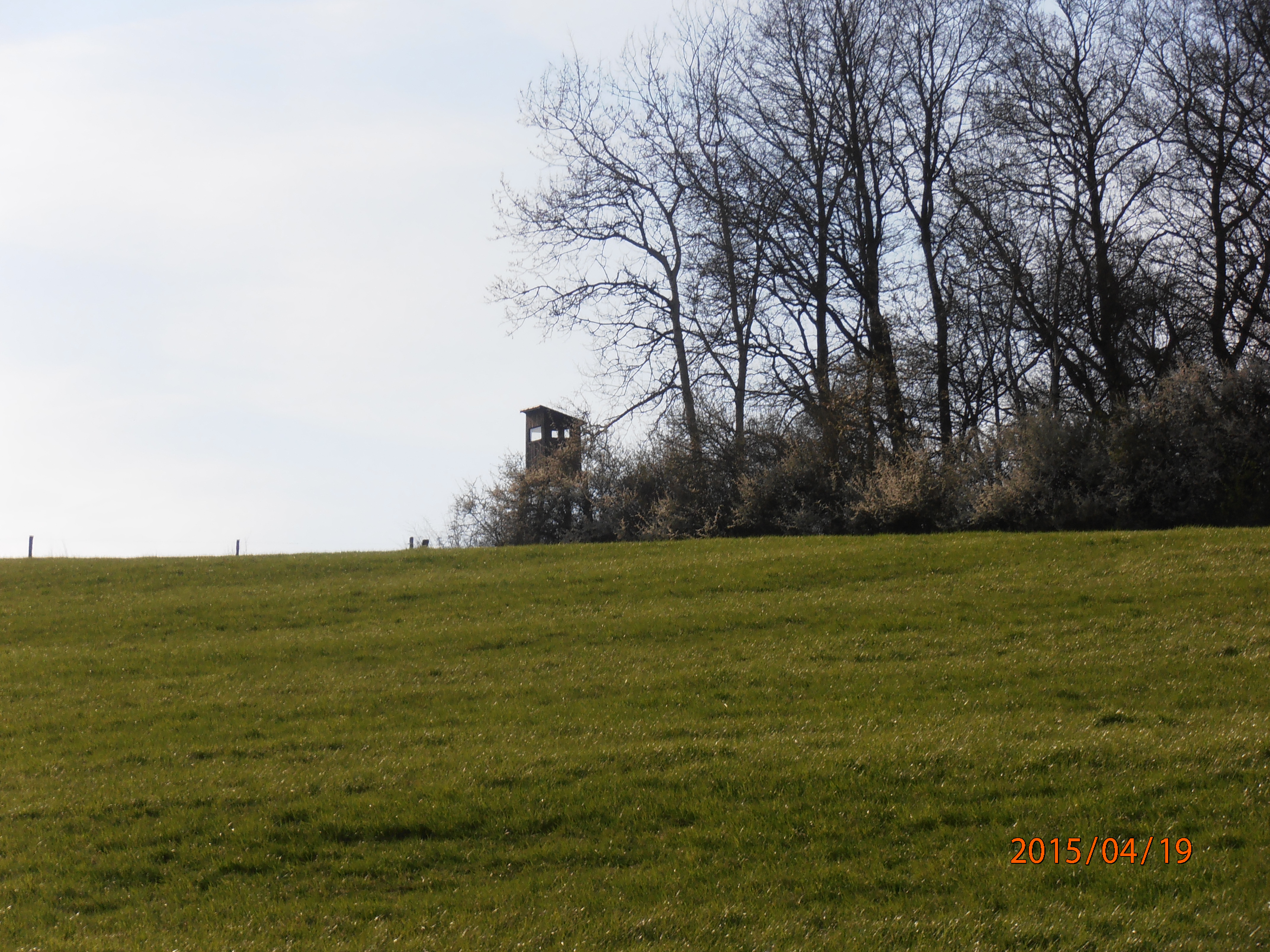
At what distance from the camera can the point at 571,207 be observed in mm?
32750

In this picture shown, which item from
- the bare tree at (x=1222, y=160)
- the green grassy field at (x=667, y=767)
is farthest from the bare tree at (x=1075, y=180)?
the green grassy field at (x=667, y=767)

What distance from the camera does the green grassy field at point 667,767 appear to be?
6.35 meters

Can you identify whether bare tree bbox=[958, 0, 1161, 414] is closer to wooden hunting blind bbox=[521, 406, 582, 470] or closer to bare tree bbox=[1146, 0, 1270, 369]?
bare tree bbox=[1146, 0, 1270, 369]

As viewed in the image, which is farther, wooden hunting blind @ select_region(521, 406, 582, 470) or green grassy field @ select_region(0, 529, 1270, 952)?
wooden hunting blind @ select_region(521, 406, 582, 470)

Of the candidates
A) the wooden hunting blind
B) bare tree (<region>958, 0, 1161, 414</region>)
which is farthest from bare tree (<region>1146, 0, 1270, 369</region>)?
the wooden hunting blind

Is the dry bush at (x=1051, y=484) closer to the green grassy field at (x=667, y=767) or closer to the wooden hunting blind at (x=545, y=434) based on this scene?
the green grassy field at (x=667, y=767)

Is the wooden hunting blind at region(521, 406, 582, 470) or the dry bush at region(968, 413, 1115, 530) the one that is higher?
the wooden hunting blind at region(521, 406, 582, 470)
